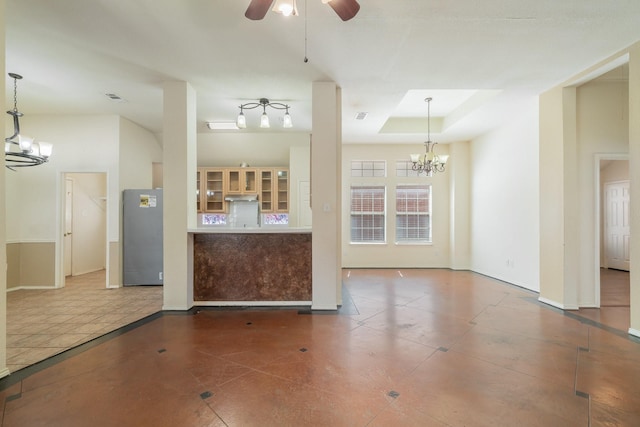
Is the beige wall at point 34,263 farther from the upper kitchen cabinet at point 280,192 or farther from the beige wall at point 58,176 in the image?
the upper kitchen cabinet at point 280,192

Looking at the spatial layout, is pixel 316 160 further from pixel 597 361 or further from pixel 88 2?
pixel 597 361

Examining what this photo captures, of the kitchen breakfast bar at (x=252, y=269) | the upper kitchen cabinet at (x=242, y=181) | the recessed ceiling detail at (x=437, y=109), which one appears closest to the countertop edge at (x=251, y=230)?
the kitchen breakfast bar at (x=252, y=269)

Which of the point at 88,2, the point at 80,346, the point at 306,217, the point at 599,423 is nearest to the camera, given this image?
the point at 599,423

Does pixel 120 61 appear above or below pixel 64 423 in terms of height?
above

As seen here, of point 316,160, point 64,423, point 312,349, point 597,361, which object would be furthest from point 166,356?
point 597,361

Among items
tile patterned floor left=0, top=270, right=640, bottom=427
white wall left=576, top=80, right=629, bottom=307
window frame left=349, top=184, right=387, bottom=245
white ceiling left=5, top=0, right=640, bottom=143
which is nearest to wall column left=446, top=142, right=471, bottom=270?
window frame left=349, top=184, right=387, bottom=245

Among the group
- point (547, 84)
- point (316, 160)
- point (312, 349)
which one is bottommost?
point (312, 349)

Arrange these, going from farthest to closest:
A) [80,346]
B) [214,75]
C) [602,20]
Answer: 1. [214,75]
2. [80,346]
3. [602,20]

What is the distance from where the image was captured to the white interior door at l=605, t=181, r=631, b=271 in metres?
6.39

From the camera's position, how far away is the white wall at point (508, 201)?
15.6 ft

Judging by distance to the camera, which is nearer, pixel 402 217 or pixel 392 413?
pixel 392 413

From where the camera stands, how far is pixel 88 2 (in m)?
2.38

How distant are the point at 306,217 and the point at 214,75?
3.58 m

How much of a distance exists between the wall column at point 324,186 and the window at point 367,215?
10.5ft
